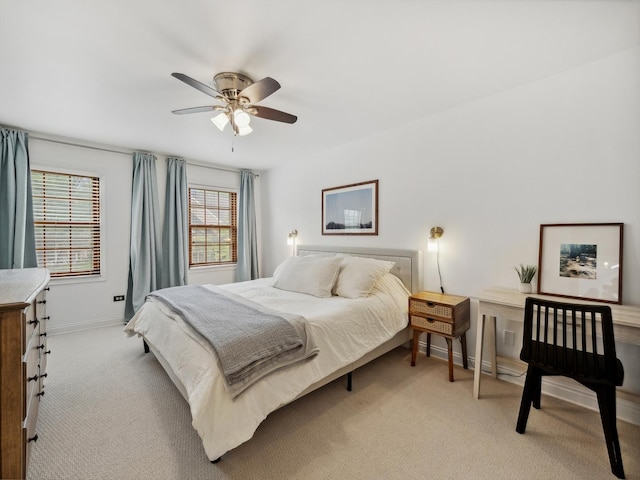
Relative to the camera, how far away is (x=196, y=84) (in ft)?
6.25

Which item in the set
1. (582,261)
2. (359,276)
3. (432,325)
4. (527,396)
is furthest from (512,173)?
(527,396)

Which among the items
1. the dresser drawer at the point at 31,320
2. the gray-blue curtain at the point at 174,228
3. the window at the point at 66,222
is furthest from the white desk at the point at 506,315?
the window at the point at 66,222

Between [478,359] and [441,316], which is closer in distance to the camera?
[478,359]

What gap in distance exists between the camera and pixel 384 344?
2781 mm

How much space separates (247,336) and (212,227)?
145 inches

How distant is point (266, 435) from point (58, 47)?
293cm

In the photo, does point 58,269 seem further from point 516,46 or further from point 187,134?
point 516,46

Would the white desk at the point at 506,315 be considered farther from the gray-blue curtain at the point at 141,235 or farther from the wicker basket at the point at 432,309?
the gray-blue curtain at the point at 141,235

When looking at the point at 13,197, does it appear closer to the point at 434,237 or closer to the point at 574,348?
the point at 434,237

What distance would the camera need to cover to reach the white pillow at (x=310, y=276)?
118 inches

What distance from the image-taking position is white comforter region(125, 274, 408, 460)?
1.54m

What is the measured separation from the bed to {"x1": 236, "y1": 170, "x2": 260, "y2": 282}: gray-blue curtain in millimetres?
1632

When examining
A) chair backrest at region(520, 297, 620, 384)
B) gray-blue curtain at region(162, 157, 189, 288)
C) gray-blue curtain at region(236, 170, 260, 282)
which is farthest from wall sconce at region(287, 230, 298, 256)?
chair backrest at region(520, 297, 620, 384)

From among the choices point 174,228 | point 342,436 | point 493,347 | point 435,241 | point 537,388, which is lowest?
point 342,436
